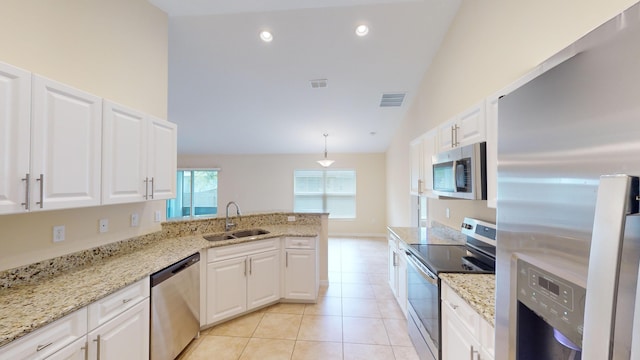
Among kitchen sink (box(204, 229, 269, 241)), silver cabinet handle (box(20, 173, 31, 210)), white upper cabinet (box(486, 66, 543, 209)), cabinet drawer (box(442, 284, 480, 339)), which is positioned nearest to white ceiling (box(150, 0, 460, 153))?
white upper cabinet (box(486, 66, 543, 209))

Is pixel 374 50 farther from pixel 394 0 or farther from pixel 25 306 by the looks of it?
pixel 25 306

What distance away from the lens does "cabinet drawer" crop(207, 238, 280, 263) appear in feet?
8.55

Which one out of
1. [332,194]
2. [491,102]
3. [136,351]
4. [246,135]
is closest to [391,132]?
[332,194]

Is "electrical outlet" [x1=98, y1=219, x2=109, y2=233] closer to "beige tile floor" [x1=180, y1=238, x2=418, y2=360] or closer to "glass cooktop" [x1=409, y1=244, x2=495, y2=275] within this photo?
"beige tile floor" [x1=180, y1=238, x2=418, y2=360]

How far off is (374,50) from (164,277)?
11.4ft

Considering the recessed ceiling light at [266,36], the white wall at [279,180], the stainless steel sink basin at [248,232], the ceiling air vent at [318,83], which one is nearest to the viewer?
the recessed ceiling light at [266,36]

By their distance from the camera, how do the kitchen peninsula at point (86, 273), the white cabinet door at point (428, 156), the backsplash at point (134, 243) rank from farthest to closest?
the white cabinet door at point (428, 156) < the backsplash at point (134, 243) < the kitchen peninsula at point (86, 273)

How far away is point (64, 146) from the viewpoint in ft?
5.06

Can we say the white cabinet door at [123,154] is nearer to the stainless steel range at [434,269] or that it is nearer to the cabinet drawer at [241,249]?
the cabinet drawer at [241,249]

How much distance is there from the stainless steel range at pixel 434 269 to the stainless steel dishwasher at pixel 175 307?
205 cm

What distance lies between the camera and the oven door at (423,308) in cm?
182

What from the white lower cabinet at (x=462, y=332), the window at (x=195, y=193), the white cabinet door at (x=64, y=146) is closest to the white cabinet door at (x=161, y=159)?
the white cabinet door at (x=64, y=146)

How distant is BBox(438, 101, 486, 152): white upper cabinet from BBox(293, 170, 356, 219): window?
211 inches

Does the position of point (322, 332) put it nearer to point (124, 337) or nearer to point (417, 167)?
point (124, 337)
